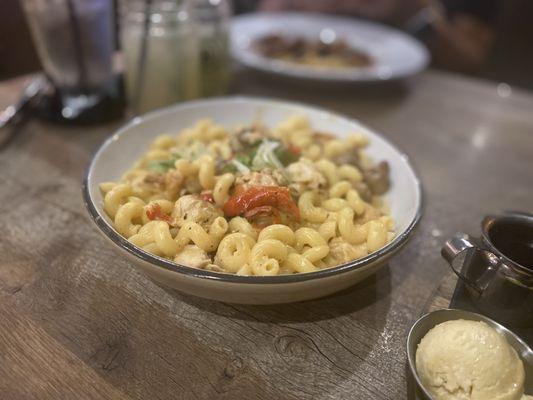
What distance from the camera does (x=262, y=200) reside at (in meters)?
1.14

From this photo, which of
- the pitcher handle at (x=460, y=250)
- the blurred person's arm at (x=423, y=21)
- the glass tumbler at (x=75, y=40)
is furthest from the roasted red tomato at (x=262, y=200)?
the blurred person's arm at (x=423, y=21)

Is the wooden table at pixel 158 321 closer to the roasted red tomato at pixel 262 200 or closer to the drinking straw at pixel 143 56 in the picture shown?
the roasted red tomato at pixel 262 200

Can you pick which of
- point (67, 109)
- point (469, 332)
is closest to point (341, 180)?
point (469, 332)

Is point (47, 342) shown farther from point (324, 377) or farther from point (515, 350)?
point (515, 350)

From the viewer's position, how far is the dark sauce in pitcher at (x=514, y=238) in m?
1.02

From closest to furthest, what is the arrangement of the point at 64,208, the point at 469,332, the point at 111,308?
the point at 469,332
the point at 111,308
the point at 64,208

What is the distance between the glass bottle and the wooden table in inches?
17.3

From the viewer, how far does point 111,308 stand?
3.45 ft

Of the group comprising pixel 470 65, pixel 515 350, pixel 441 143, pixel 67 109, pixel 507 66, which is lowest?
pixel 507 66

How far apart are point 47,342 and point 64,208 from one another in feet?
1.74

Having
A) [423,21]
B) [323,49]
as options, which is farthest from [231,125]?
[423,21]

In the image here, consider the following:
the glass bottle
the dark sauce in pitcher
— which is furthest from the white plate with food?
the dark sauce in pitcher

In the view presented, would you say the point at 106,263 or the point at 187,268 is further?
the point at 106,263

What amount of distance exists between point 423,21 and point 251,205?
2.92 meters
